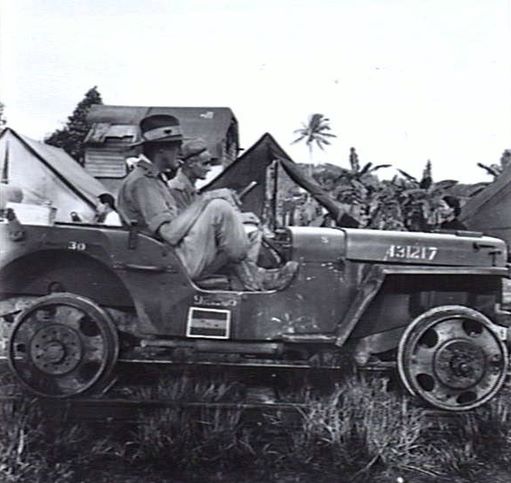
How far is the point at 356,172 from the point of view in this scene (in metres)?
3.51

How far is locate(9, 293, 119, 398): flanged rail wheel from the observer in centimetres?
336

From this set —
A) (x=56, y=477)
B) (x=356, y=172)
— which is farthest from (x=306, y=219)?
(x=56, y=477)

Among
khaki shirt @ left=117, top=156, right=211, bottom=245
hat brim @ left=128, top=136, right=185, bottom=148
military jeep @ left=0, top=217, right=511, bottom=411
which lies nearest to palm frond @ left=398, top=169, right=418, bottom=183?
military jeep @ left=0, top=217, right=511, bottom=411

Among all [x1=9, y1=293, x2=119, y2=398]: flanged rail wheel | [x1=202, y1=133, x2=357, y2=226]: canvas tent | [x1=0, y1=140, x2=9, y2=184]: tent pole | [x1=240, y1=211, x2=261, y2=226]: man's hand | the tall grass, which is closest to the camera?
the tall grass

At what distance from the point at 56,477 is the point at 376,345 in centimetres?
159

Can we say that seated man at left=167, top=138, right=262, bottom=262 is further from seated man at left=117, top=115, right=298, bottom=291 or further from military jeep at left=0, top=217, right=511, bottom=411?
military jeep at left=0, top=217, right=511, bottom=411

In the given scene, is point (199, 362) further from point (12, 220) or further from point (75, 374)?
point (12, 220)

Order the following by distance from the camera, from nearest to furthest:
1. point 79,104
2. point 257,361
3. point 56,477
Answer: point 56,477 < point 79,104 < point 257,361

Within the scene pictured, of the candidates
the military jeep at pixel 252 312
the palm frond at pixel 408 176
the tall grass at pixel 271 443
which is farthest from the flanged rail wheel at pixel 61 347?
the palm frond at pixel 408 176

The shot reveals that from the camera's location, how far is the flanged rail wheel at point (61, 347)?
3357mm

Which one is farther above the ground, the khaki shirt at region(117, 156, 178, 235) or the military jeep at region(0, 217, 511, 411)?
the khaki shirt at region(117, 156, 178, 235)

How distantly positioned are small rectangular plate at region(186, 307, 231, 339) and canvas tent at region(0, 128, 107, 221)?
2.59 ft

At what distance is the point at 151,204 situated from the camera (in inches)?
134

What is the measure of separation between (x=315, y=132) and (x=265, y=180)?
2.21 ft
